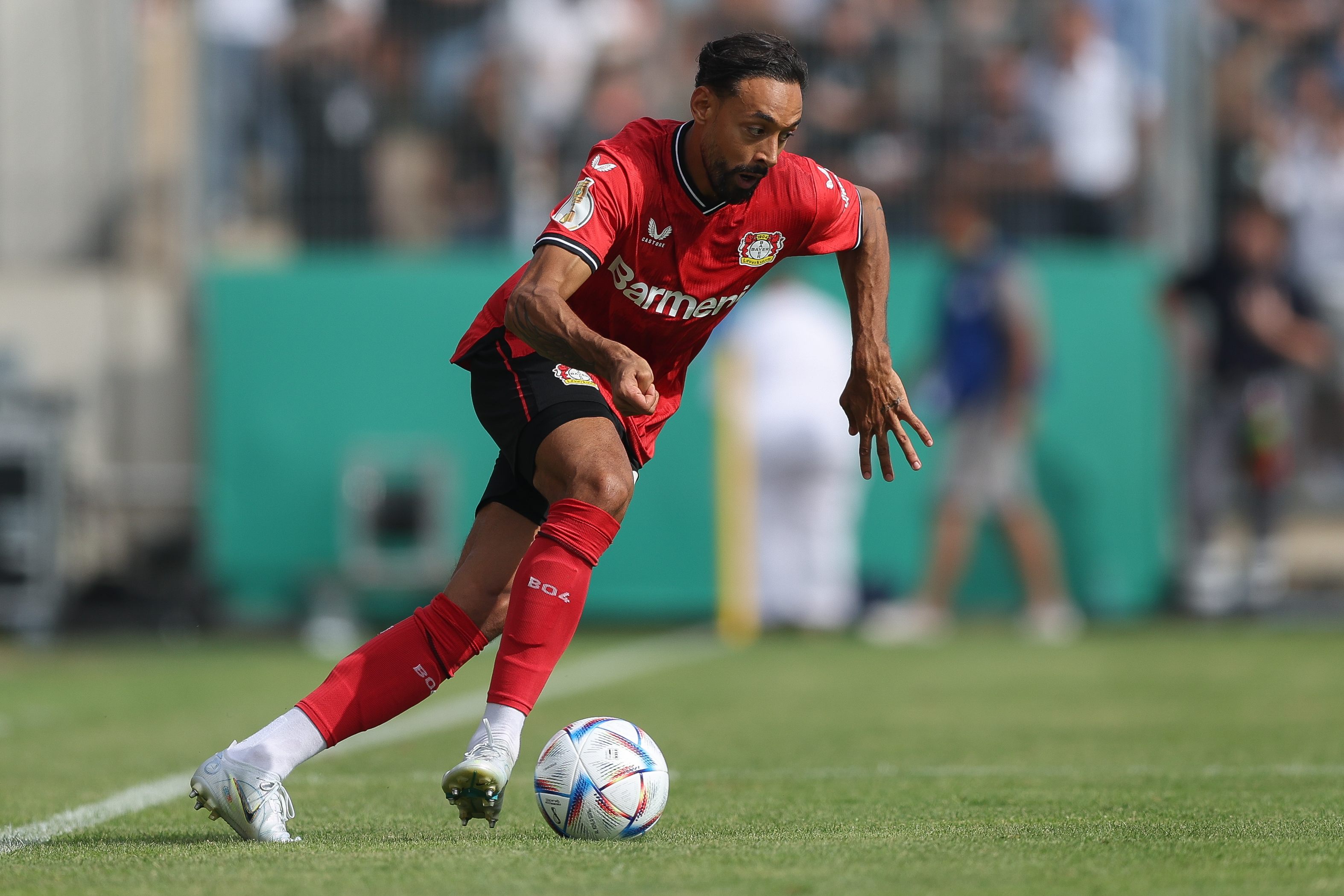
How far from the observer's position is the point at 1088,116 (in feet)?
46.2

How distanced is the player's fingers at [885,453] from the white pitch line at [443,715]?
2253mm

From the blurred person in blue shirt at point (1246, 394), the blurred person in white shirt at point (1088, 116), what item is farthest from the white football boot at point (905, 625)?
the blurred person in white shirt at point (1088, 116)

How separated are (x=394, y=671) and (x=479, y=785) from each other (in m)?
0.60

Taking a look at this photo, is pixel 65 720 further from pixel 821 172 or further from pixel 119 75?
pixel 119 75

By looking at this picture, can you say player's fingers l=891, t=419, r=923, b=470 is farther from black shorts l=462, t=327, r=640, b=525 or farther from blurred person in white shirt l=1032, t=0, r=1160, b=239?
blurred person in white shirt l=1032, t=0, r=1160, b=239

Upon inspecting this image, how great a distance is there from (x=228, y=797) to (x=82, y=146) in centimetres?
1182

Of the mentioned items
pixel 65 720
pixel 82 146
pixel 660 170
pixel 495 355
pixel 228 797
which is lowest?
pixel 65 720

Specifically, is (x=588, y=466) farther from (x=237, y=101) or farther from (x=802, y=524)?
(x=237, y=101)

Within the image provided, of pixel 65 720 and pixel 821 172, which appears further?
pixel 65 720

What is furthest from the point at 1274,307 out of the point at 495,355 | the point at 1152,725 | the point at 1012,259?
the point at 495,355

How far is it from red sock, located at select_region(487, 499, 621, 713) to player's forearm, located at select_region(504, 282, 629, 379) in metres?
0.37

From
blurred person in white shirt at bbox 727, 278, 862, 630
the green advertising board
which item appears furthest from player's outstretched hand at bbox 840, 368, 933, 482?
the green advertising board

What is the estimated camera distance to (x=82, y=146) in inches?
592

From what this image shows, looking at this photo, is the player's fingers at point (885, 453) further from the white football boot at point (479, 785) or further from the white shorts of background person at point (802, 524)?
the white shorts of background person at point (802, 524)
